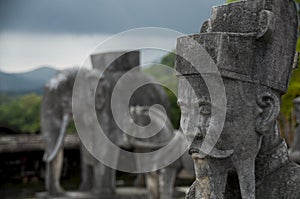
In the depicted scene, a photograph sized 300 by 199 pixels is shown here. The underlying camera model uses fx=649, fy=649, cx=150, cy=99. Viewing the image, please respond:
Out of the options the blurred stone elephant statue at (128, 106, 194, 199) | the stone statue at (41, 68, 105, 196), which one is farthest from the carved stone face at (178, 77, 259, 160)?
the stone statue at (41, 68, 105, 196)

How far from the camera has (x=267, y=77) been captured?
2936 millimetres

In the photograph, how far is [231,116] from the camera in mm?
2842

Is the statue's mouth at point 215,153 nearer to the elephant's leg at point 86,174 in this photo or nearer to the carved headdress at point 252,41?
the carved headdress at point 252,41

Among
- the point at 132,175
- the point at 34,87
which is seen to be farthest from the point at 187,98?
the point at 34,87

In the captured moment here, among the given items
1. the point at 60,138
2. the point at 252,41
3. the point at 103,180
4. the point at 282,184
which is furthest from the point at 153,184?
the point at 252,41

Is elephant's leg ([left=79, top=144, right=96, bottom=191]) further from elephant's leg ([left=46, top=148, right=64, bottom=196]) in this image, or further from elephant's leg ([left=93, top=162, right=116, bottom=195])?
elephant's leg ([left=93, top=162, right=116, bottom=195])

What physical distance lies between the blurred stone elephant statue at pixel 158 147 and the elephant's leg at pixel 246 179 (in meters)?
5.66

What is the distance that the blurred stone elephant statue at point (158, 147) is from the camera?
8.86 metres

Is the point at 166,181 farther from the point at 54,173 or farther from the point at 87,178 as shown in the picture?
the point at 54,173

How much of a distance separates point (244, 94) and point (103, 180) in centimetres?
841

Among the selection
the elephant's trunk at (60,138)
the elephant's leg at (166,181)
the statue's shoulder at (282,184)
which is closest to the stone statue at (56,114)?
the elephant's trunk at (60,138)

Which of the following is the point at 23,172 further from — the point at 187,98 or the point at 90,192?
the point at 187,98

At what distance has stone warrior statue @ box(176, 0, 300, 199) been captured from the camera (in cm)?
284

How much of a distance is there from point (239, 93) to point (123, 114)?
22.4ft
